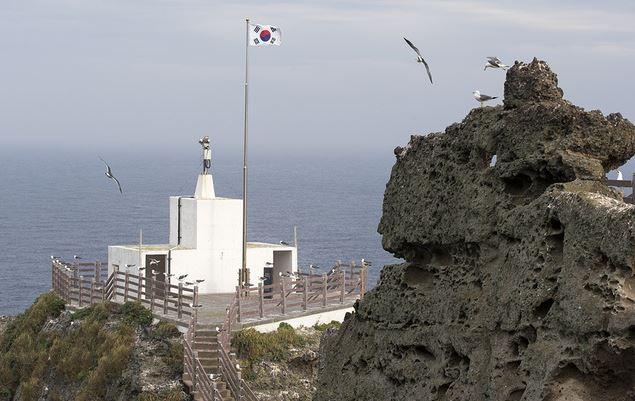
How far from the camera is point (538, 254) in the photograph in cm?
1030

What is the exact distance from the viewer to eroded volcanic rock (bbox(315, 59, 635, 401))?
31.4 ft

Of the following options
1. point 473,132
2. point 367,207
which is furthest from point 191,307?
point 367,207

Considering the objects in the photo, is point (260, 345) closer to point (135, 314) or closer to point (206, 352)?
point (206, 352)

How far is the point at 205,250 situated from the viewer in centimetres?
3672

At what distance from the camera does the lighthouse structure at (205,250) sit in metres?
36.1

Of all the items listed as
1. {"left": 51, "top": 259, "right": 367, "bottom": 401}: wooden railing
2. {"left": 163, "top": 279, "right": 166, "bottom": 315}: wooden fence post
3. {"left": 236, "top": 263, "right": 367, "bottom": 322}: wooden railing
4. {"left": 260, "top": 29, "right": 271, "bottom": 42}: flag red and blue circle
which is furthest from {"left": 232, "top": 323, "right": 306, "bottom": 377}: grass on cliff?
{"left": 260, "top": 29, "right": 271, "bottom": 42}: flag red and blue circle

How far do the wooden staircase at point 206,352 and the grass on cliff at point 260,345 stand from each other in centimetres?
53

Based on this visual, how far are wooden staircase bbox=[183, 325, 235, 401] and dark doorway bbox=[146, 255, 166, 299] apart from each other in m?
2.16

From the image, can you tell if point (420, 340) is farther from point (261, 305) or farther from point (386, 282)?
point (261, 305)

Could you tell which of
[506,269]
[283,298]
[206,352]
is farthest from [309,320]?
[506,269]

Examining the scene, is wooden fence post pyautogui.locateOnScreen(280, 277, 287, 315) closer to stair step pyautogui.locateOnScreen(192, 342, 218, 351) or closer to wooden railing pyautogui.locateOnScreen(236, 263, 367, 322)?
wooden railing pyautogui.locateOnScreen(236, 263, 367, 322)

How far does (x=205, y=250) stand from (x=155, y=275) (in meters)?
1.76

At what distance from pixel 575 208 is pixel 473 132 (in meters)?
2.23

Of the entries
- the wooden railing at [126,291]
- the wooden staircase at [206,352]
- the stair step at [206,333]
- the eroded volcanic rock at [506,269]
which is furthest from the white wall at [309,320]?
the eroded volcanic rock at [506,269]
